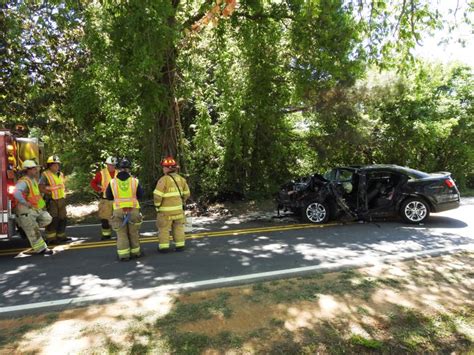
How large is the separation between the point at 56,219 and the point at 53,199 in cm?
45

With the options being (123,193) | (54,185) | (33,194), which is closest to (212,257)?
(123,193)

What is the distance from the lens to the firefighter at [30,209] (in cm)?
736

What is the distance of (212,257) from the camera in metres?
6.94

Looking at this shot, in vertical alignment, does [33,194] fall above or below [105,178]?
below

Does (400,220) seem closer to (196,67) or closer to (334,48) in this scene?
(334,48)

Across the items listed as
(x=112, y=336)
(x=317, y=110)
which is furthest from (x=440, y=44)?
(x=112, y=336)

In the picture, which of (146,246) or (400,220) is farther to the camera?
(400,220)

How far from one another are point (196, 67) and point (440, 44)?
6.59 meters

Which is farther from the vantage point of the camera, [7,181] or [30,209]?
[30,209]

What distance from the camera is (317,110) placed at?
14.6 m

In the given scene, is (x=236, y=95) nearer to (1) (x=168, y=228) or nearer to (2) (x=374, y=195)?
(2) (x=374, y=195)

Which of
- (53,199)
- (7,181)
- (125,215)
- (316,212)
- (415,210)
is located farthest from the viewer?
(316,212)

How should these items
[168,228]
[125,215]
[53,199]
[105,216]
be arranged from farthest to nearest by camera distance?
1. [105,216]
2. [53,199]
3. [168,228]
4. [125,215]

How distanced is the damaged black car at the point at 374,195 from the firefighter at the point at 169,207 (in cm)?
385
